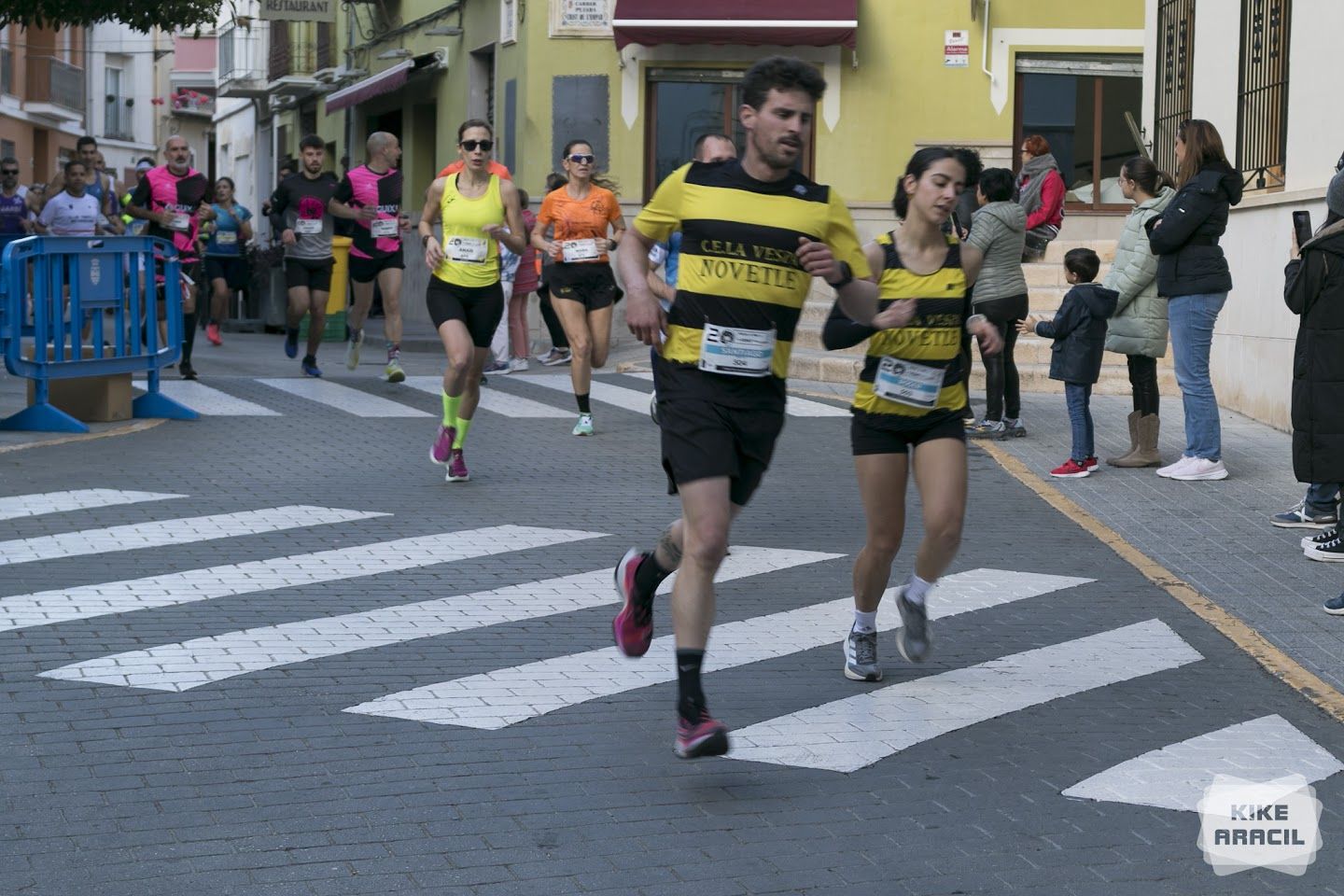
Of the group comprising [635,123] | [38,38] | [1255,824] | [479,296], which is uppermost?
[38,38]

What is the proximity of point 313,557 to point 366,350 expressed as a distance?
13595mm

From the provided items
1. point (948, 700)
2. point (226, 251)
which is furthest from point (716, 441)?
point (226, 251)

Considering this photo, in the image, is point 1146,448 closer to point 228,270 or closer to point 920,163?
point 920,163

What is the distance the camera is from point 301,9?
3203 cm

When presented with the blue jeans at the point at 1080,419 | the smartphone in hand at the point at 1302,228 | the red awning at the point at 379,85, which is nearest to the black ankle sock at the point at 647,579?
the smartphone in hand at the point at 1302,228

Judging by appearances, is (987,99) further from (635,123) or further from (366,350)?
(366,350)

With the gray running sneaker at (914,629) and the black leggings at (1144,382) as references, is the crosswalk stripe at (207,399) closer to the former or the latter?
the black leggings at (1144,382)

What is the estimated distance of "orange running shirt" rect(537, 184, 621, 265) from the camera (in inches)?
508

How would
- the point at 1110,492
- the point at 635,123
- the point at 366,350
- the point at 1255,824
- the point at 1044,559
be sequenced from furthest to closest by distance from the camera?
1. the point at 635,123
2. the point at 366,350
3. the point at 1110,492
4. the point at 1044,559
5. the point at 1255,824

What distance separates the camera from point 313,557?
A: 27.8ft

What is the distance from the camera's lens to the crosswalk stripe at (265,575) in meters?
7.26

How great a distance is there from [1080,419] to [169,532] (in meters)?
5.34

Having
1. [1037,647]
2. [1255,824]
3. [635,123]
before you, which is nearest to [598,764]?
[1255,824]

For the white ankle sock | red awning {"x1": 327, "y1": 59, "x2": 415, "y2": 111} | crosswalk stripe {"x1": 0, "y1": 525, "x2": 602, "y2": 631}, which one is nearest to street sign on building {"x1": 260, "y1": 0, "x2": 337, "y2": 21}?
red awning {"x1": 327, "y1": 59, "x2": 415, "y2": 111}
